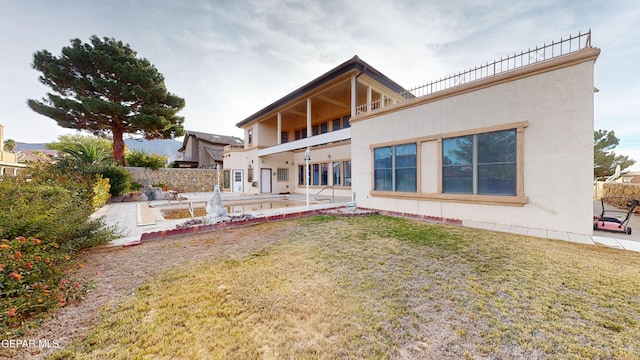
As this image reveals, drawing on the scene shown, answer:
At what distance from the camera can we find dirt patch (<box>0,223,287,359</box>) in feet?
6.72

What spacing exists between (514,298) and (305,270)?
268 cm

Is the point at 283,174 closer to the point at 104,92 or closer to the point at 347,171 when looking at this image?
the point at 347,171

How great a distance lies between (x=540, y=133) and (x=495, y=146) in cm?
89

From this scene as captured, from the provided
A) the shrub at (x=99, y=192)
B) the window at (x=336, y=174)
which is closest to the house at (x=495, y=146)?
the window at (x=336, y=174)

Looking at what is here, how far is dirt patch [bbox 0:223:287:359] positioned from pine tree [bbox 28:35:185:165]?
49.9 ft

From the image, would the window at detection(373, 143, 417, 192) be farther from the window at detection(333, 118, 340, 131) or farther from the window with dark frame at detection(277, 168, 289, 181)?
the window with dark frame at detection(277, 168, 289, 181)

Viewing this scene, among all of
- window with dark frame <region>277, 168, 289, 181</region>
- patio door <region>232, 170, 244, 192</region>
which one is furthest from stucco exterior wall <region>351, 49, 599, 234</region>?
patio door <region>232, 170, 244, 192</region>

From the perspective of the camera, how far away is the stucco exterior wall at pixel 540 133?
15.9ft

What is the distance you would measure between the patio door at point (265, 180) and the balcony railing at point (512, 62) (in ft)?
43.3

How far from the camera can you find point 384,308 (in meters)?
2.42

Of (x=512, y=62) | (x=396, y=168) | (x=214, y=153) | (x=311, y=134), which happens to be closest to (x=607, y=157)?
(x=512, y=62)

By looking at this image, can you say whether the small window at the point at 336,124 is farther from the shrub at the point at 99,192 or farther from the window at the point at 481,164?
the shrub at the point at 99,192

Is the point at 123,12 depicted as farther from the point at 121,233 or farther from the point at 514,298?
the point at 514,298

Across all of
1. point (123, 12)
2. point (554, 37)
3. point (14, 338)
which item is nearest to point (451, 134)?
point (554, 37)
